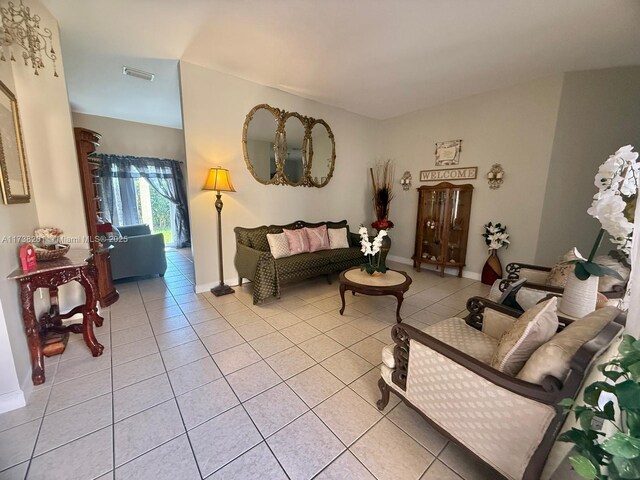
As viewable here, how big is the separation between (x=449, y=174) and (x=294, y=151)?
101 inches

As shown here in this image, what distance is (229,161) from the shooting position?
133 inches

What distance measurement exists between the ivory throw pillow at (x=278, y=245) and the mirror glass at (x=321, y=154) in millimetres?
1323

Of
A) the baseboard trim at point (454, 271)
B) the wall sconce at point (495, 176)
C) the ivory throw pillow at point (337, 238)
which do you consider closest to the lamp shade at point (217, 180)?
the ivory throw pillow at point (337, 238)

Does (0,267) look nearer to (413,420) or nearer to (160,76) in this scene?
(413,420)

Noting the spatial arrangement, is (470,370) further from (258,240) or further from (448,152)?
(448,152)

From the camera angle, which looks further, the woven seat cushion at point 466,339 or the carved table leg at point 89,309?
the carved table leg at point 89,309

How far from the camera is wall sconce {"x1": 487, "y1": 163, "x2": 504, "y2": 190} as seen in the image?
3584 mm

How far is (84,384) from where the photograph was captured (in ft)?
5.65

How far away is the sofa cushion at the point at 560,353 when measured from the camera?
35.0 inches

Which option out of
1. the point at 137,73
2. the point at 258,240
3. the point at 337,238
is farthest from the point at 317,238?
the point at 137,73

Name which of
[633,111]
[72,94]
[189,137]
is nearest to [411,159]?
[633,111]

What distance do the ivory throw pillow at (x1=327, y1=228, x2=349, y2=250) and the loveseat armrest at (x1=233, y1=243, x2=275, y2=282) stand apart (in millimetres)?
1200

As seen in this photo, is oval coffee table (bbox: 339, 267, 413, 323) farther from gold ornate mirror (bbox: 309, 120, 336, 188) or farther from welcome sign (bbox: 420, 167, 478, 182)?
welcome sign (bbox: 420, 167, 478, 182)

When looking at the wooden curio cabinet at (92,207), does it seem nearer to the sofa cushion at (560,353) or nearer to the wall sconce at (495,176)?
the sofa cushion at (560,353)
